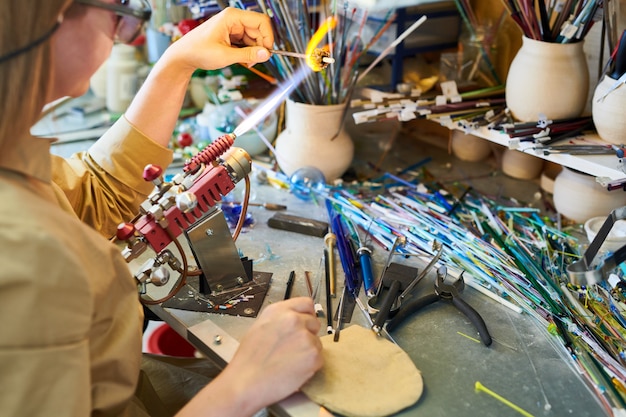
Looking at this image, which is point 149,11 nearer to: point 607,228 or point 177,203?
point 177,203

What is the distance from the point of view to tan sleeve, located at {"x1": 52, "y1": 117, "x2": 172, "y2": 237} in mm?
1129

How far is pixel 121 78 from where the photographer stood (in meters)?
2.18

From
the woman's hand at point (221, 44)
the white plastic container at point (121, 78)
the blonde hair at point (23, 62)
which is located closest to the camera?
the blonde hair at point (23, 62)

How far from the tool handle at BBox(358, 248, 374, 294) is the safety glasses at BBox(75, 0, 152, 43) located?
60cm

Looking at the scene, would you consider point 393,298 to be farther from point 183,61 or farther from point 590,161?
point 183,61

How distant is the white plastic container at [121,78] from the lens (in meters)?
2.18

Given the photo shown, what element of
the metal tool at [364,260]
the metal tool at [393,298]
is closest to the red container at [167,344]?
the metal tool at [364,260]

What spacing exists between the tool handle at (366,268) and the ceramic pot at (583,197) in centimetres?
52

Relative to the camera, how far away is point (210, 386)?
2.62ft

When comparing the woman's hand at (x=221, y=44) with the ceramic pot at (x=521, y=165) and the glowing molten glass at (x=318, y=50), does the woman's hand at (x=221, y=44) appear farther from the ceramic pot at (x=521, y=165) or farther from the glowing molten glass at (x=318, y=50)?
the ceramic pot at (x=521, y=165)

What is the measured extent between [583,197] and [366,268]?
570 millimetres

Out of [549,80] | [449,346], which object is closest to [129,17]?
[449,346]

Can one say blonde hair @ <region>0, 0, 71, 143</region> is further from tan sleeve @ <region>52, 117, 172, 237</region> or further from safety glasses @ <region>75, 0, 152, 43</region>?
tan sleeve @ <region>52, 117, 172, 237</region>

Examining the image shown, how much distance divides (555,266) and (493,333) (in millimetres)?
273
